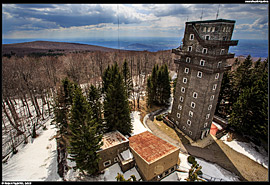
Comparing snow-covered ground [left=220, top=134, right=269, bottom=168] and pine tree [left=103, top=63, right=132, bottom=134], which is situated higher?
pine tree [left=103, top=63, right=132, bottom=134]

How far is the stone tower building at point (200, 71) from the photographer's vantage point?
22.0 m

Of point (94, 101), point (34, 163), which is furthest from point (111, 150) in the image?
point (34, 163)

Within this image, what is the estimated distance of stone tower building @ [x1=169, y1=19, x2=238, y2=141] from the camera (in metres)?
22.0

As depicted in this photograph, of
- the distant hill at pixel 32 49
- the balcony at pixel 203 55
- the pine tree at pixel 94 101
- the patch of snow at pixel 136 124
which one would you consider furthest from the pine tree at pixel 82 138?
the distant hill at pixel 32 49

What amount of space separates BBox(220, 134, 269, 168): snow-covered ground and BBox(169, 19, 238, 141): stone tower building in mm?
5100

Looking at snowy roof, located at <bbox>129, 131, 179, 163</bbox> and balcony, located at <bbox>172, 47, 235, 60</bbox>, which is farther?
balcony, located at <bbox>172, 47, 235, 60</bbox>

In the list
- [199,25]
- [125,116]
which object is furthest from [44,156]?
[199,25]

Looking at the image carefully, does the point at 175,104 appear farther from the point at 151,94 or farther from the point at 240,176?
the point at 240,176

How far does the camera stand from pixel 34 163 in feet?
73.5

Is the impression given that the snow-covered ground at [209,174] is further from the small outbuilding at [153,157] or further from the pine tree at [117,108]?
the pine tree at [117,108]

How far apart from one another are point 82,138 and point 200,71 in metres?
22.5

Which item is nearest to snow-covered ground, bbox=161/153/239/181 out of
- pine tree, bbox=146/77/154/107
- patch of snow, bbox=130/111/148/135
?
patch of snow, bbox=130/111/148/135

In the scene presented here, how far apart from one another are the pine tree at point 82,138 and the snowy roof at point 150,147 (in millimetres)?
6139

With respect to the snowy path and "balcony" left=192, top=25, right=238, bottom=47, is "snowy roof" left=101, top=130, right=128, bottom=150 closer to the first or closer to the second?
the snowy path
